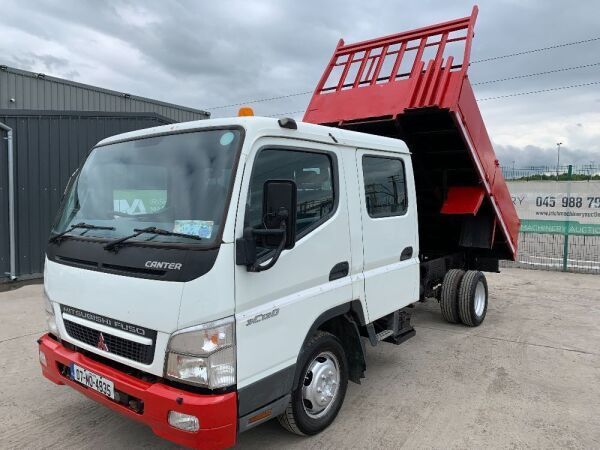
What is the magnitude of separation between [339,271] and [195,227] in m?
1.20

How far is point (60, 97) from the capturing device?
47.8 ft

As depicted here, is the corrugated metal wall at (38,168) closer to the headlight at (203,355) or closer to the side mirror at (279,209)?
the headlight at (203,355)

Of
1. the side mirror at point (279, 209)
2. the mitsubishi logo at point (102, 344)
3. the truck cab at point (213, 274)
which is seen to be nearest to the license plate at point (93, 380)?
the truck cab at point (213, 274)

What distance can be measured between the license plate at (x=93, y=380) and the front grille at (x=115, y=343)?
17 cm

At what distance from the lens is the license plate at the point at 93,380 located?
8.96 feet

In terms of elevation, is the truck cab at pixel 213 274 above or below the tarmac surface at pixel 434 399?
above

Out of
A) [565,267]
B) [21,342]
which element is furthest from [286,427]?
[565,267]

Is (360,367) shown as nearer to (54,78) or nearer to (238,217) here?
(238,217)

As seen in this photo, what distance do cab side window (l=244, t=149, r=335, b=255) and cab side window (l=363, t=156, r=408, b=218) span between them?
52cm

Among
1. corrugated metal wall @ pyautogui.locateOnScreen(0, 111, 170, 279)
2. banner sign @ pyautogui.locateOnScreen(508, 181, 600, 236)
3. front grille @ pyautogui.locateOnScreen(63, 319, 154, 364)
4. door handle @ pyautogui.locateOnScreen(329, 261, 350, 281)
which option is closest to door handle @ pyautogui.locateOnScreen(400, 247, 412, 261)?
door handle @ pyautogui.locateOnScreen(329, 261, 350, 281)

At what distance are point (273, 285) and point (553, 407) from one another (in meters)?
2.81

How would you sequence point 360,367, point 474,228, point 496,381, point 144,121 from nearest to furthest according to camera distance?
point 360,367
point 496,381
point 474,228
point 144,121

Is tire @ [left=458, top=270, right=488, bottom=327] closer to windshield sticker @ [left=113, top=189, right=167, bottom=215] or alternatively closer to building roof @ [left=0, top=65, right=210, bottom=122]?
windshield sticker @ [left=113, top=189, right=167, bottom=215]

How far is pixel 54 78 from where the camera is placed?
563 inches
